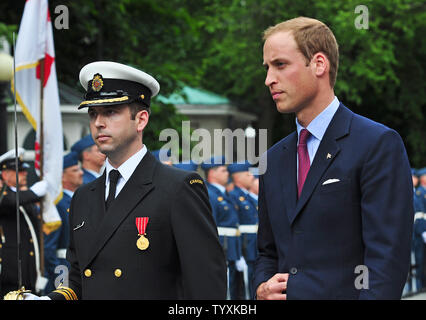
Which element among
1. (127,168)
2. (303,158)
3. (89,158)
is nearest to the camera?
(303,158)

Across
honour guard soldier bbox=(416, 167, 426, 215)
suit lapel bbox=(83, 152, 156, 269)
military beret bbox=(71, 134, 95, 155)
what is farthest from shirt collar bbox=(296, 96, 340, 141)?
honour guard soldier bbox=(416, 167, 426, 215)

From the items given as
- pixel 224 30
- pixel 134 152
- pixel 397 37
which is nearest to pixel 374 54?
pixel 397 37

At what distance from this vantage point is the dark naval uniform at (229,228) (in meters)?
11.3

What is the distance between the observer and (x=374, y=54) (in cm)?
2353

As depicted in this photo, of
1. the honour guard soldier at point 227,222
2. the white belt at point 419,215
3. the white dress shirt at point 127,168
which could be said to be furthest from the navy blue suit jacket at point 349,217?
the white belt at point 419,215

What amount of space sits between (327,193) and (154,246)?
0.75 meters

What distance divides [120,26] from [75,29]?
1.02 metres

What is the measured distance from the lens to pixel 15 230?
7668 millimetres

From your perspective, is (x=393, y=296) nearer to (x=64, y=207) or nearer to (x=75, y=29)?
(x=64, y=207)

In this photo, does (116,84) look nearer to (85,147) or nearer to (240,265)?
(85,147)

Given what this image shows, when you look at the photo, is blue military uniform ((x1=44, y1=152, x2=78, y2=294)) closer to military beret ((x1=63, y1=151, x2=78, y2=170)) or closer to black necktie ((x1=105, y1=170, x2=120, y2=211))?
military beret ((x1=63, y1=151, x2=78, y2=170))

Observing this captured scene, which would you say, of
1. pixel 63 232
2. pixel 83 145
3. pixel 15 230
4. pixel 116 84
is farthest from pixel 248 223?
pixel 116 84

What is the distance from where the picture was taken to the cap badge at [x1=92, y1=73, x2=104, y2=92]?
343cm

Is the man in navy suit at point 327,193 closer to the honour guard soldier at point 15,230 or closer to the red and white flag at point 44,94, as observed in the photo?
the honour guard soldier at point 15,230
